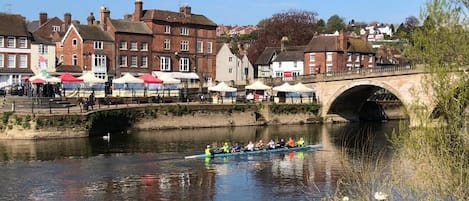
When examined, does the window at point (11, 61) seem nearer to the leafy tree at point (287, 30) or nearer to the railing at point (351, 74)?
the railing at point (351, 74)

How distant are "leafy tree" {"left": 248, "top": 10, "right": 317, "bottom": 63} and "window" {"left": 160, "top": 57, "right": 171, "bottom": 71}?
110ft

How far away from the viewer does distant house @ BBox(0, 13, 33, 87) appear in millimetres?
63000

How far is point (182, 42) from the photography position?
75562 mm

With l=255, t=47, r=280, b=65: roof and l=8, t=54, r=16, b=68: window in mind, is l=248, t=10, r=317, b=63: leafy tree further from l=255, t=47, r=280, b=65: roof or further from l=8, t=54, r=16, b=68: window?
l=8, t=54, r=16, b=68: window

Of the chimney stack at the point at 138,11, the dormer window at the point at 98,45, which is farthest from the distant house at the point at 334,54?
the dormer window at the point at 98,45

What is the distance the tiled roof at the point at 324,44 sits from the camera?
80062 millimetres

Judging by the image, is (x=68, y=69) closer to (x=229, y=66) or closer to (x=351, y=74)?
(x=229, y=66)

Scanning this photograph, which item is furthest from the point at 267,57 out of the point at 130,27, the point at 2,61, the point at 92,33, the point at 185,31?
the point at 2,61

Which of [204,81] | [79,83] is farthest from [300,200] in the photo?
[204,81]

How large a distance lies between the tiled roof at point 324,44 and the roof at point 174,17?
41.6ft

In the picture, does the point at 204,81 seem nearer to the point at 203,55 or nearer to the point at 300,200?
the point at 203,55

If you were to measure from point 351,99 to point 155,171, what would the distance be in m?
40.5

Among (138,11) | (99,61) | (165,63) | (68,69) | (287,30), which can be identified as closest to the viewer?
(68,69)

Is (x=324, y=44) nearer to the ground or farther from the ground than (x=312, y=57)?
farther from the ground
